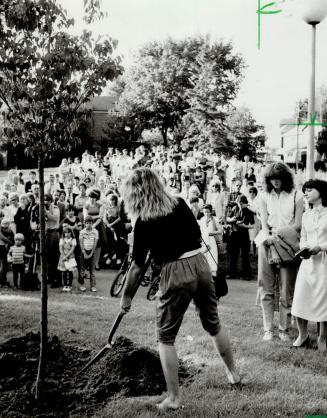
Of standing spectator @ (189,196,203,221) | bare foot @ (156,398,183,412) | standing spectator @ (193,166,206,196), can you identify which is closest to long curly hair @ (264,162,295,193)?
bare foot @ (156,398,183,412)

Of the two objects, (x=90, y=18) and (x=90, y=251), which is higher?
(x=90, y=18)

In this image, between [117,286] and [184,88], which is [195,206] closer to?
[117,286]

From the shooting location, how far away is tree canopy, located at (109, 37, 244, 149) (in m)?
47.7

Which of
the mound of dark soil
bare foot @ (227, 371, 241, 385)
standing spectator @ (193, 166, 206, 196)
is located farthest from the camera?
standing spectator @ (193, 166, 206, 196)

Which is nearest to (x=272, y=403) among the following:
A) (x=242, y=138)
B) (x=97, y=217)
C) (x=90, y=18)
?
(x=90, y=18)

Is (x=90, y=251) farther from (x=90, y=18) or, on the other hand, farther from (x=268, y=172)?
(x=90, y=18)

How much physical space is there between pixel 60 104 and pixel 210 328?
7.83ft

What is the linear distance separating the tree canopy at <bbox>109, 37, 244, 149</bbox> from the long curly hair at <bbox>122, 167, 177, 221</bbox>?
4237 centimetres

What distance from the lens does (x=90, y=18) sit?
16.3 feet

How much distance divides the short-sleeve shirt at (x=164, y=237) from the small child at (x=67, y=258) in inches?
260

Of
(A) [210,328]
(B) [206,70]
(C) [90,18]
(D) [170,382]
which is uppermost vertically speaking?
(B) [206,70]

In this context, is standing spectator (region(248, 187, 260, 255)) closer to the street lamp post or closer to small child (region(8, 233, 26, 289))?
the street lamp post

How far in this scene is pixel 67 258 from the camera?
10.9 m

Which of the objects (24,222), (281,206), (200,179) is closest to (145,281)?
(24,222)
